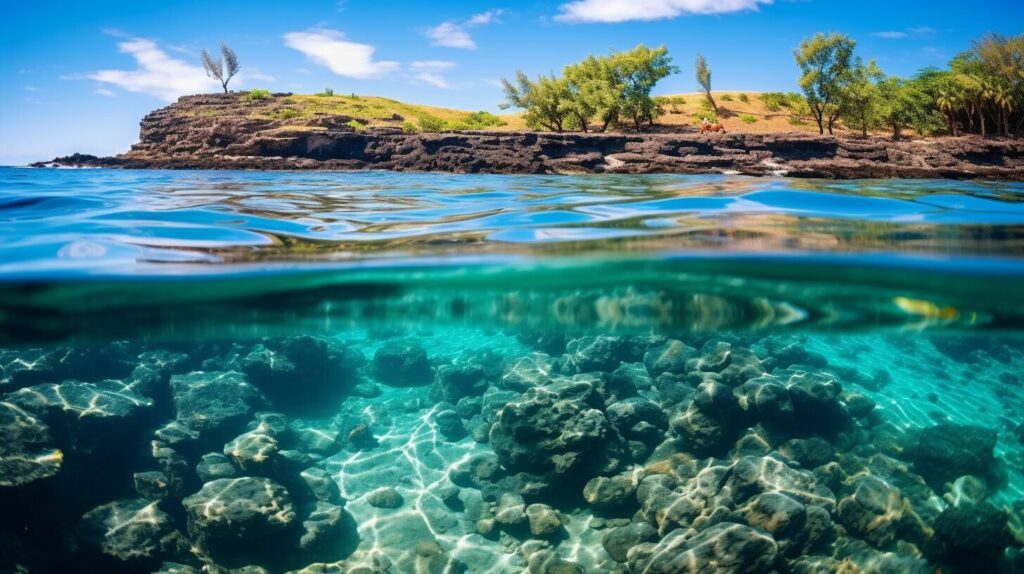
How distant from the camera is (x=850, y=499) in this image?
8805 millimetres

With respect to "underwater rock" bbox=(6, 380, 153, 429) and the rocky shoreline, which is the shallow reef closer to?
"underwater rock" bbox=(6, 380, 153, 429)

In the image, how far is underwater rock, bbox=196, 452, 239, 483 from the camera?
10.2 metres

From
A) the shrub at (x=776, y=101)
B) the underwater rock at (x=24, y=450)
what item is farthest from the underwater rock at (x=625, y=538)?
the shrub at (x=776, y=101)

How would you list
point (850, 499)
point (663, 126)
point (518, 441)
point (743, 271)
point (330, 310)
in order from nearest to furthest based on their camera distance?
1. point (743, 271)
2. point (330, 310)
3. point (850, 499)
4. point (518, 441)
5. point (663, 126)

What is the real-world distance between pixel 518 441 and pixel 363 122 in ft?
170

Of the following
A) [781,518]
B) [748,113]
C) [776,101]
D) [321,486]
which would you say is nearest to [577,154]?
[321,486]

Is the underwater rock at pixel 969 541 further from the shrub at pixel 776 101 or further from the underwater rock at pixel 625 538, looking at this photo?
the shrub at pixel 776 101

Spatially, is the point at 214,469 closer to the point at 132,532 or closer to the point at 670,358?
the point at 132,532

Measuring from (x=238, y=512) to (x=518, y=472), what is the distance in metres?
4.82

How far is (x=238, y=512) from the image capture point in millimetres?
8594

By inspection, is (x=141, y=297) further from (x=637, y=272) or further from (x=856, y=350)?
(x=856, y=350)

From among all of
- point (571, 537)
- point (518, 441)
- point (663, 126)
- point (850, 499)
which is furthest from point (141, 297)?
point (663, 126)

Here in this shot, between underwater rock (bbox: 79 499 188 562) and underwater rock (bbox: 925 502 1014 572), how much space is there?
39.4 feet

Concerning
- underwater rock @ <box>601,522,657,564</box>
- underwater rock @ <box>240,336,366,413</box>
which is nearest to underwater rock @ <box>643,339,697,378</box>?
underwater rock @ <box>601,522,657,564</box>
